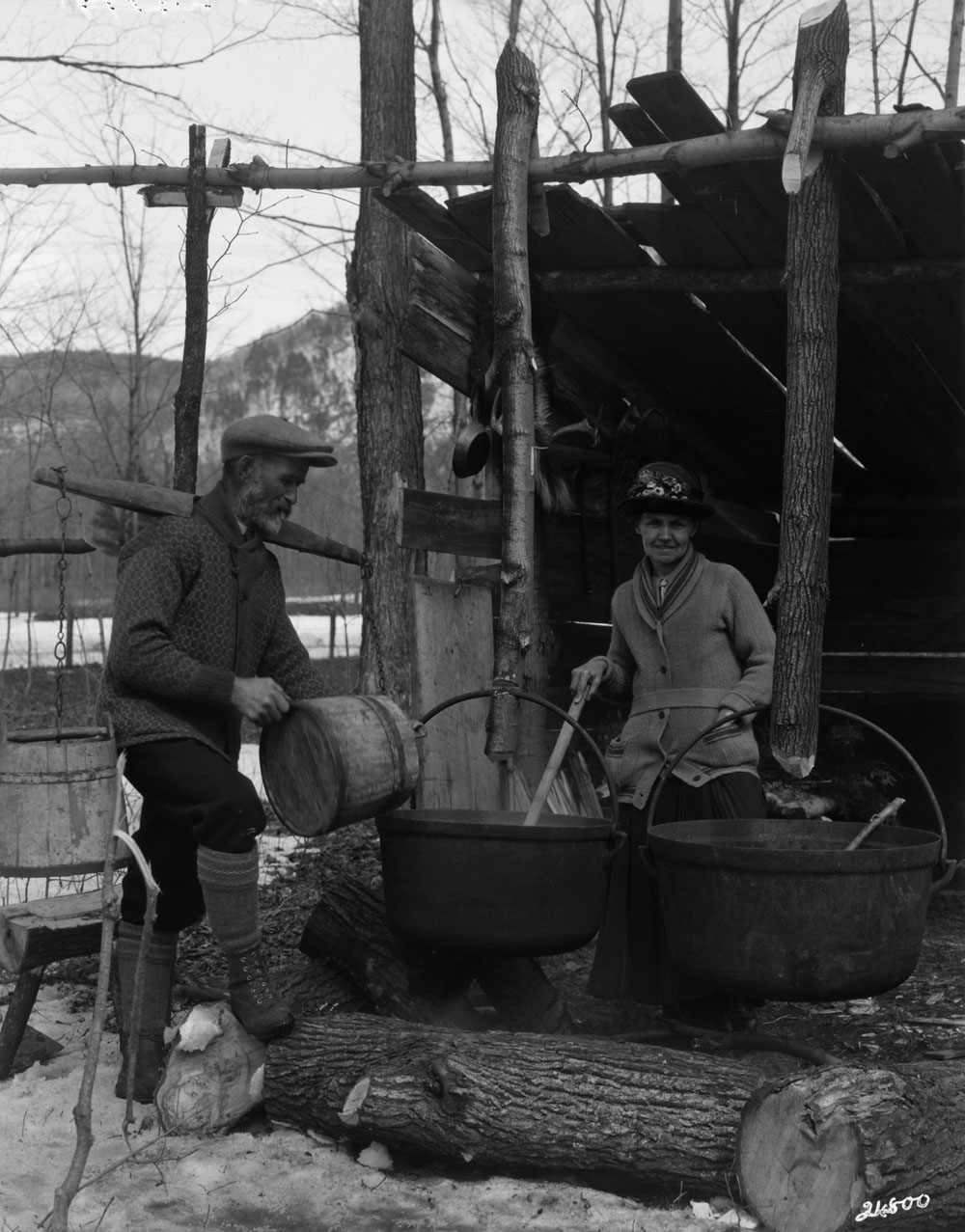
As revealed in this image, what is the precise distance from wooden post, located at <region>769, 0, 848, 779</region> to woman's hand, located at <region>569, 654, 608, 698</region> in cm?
75

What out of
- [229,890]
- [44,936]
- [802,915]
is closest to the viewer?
[802,915]

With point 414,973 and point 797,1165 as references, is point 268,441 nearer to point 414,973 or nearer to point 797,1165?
point 414,973

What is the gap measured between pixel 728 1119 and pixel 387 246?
560cm

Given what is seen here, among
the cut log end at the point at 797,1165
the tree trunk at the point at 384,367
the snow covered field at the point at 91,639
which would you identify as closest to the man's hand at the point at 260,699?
the cut log end at the point at 797,1165

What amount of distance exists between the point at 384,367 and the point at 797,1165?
17.1 ft

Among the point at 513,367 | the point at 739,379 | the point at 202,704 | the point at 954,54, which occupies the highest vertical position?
the point at 954,54

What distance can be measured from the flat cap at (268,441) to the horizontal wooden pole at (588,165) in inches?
57.6

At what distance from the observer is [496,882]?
13.1ft

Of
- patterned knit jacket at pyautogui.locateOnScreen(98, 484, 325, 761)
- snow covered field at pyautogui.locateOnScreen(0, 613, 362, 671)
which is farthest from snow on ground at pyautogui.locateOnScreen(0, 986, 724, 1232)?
snow covered field at pyautogui.locateOnScreen(0, 613, 362, 671)

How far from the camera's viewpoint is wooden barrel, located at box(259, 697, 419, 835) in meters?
3.93

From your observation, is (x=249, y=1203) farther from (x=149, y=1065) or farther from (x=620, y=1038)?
(x=620, y=1038)

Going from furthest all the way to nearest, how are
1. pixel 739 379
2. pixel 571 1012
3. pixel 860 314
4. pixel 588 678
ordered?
1. pixel 739 379
2. pixel 860 314
3. pixel 571 1012
4. pixel 588 678

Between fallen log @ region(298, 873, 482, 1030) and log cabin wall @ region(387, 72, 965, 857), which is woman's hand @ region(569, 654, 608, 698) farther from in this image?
fallen log @ region(298, 873, 482, 1030)

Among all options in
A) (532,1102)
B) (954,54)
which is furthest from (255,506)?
(954,54)
